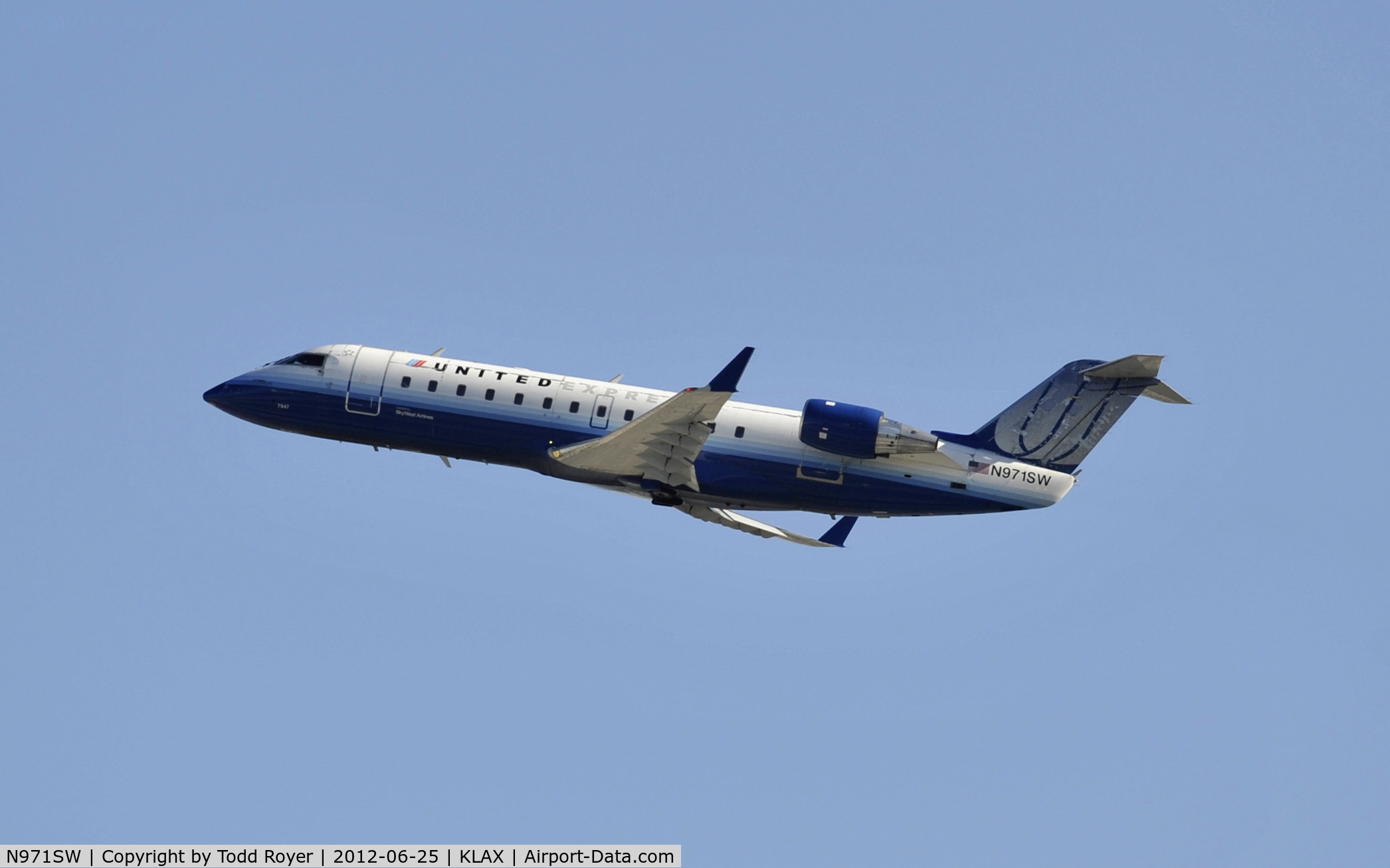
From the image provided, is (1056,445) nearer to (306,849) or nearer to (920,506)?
(920,506)

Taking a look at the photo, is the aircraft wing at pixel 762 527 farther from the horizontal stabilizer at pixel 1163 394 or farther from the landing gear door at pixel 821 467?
the horizontal stabilizer at pixel 1163 394

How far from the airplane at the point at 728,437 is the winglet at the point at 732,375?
1.86 metres

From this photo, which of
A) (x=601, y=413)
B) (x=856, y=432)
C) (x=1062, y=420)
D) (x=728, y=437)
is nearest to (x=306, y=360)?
(x=601, y=413)

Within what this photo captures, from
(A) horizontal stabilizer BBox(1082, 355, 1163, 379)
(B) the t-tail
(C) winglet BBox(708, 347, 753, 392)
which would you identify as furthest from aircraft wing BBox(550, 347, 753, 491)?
(A) horizontal stabilizer BBox(1082, 355, 1163, 379)

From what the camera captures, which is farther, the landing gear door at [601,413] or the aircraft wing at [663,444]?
the landing gear door at [601,413]

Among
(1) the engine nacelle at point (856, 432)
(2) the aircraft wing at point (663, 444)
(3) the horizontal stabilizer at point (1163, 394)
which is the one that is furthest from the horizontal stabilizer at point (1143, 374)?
(2) the aircraft wing at point (663, 444)

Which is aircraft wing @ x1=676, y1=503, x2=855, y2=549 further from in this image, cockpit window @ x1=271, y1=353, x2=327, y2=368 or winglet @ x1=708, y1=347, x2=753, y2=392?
cockpit window @ x1=271, y1=353, x2=327, y2=368

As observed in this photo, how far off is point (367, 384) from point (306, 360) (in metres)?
2.44

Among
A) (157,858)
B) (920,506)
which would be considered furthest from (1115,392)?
(157,858)

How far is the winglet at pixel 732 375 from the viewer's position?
37094mm

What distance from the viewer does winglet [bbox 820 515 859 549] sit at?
4769 centimetres

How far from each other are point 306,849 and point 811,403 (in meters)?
16.9

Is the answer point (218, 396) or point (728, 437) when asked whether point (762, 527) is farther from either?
point (218, 396)

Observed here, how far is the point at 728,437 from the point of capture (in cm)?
4256
